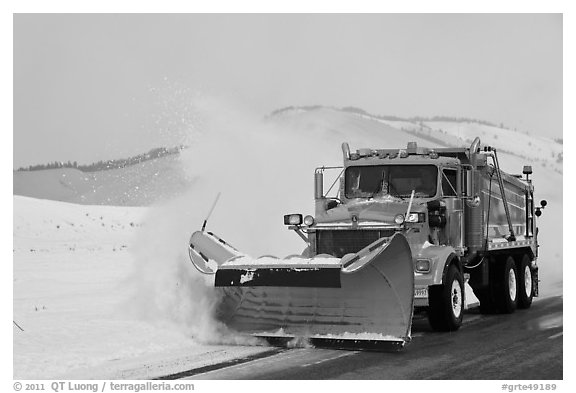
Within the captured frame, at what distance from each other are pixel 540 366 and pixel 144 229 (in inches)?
315

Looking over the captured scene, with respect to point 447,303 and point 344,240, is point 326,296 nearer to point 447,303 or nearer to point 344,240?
point 344,240

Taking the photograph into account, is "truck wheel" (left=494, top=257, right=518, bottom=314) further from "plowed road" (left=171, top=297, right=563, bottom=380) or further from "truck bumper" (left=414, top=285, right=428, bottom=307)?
"truck bumper" (left=414, top=285, right=428, bottom=307)

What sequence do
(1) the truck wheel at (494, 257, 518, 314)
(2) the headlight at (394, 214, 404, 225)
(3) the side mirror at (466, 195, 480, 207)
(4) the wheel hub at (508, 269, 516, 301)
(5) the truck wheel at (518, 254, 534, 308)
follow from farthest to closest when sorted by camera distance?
(5) the truck wheel at (518, 254, 534, 308), (4) the wheel hub at (508, 269, 516, 301), (1) the truck wheel at (494, 257, 518, 314), (3) the side mirror at (466, 195, 480, 207), (2) the headlight at (394, 214, 404, 225)

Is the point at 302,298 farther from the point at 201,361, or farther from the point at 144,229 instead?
the point at 144,229

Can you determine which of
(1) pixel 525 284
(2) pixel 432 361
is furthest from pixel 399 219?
(1) pixel 525 284

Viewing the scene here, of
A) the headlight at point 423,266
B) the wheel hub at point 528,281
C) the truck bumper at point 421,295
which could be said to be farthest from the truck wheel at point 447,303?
the wheel hub at point 528,281

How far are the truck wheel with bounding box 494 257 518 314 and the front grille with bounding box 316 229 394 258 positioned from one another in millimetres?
4155

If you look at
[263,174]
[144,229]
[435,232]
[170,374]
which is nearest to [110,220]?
[263,174]

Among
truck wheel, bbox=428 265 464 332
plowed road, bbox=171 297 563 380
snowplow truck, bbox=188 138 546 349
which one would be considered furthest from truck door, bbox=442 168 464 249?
plowed road, bbox=171 297 563 380

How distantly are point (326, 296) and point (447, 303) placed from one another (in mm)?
2112

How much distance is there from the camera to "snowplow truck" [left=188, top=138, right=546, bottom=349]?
11.0 metres

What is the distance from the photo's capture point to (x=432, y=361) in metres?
10.2

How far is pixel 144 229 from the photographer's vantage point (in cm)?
1575

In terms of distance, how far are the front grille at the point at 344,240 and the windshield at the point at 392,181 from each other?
4.30 feet
